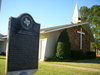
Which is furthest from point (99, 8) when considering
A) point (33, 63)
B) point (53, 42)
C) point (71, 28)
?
point (33, 63)

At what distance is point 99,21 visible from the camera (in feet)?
105

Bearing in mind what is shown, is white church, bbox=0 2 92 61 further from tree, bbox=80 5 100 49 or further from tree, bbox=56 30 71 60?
tree, bbox=80 5 100 49

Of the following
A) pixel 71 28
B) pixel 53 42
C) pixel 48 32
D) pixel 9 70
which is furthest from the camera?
pixel 71 28

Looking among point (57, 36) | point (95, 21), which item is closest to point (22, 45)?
point (57, 36)

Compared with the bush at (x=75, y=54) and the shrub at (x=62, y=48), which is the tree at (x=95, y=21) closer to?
the bush at (x=75, y=54)

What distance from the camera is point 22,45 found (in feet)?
15.5

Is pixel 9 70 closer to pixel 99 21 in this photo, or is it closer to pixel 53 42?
pixel 53 42

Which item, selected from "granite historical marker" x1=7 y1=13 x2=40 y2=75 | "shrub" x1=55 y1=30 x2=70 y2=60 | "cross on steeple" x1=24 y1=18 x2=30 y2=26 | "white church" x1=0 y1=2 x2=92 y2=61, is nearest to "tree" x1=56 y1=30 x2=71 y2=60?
"shrub" x1=55 y1=30 x2=70 y2=60

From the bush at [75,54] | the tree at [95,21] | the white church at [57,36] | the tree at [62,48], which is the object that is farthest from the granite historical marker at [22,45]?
the tree at [95,21]

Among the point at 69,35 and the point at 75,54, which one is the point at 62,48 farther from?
the point at 69,35

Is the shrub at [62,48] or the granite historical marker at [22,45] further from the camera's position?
the shrub at [62,48]

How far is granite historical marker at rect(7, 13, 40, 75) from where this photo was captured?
14.5ft

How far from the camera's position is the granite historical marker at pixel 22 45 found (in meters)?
4.41

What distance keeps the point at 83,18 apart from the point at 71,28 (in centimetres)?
2154
